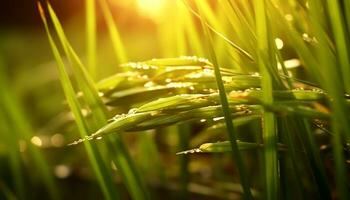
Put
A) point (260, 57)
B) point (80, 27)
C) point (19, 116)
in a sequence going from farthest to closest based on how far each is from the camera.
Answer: point (80, 27)
point (19, 116)
point (260, 57)

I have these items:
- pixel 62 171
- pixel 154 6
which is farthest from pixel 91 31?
pixel 154 6

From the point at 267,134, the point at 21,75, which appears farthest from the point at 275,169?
the point at 21,75

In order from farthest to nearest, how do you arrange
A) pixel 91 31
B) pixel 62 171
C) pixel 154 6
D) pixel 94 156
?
pixel 154 6 < pixel 62 171 < pixel 91 31 < pixel 94 156

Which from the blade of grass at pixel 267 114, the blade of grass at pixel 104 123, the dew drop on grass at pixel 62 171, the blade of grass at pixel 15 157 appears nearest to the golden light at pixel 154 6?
the dew drop on grass at pixel 62 171

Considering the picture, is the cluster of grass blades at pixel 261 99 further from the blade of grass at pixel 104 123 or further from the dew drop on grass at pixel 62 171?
the dew drop on grass at pixel 62 171

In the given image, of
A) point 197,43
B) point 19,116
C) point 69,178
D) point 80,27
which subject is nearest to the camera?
point 197,43

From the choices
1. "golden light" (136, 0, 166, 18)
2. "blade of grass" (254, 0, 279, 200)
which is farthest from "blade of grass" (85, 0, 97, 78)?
"golden light" (136, 0, 166, 18)

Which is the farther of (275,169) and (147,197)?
(147,197)

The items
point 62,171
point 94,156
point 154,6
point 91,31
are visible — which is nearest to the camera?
point 94,156

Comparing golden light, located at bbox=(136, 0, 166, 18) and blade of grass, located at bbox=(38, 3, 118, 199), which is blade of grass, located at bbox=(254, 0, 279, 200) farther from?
golden light, located at bbox=(136, 0, 166, 18)

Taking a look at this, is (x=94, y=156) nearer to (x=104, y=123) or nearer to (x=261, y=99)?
(x=104, y=123)

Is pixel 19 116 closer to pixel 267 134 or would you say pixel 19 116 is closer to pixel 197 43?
pixel 197 43
